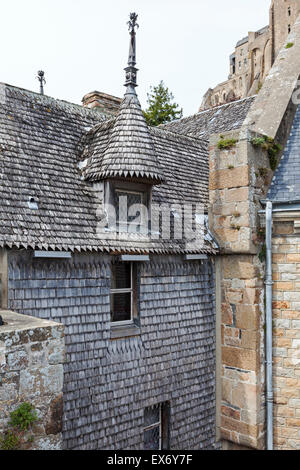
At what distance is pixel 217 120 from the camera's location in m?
13.5

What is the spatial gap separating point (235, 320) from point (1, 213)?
5134mm

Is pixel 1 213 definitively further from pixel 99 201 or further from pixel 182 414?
pixel 182 414

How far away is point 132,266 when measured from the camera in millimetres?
7453

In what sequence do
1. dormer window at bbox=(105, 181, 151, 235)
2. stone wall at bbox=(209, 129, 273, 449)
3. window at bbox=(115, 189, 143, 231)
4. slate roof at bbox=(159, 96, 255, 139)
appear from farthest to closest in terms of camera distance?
1. slate roof at bbox=(159, 96, 255, 139)
2. stone wall at bbox=(209, 129, 273, 449)
3. window at bbox=(115, 189, 143, 231)
4. dormer window at bbox=(105, 181, 151, 235)

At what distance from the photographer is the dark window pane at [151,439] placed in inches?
300

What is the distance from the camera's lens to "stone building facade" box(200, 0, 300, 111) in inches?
1772

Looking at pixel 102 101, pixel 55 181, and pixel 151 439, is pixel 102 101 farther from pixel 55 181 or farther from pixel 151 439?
pixel 151 439

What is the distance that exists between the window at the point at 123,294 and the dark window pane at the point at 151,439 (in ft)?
7.05

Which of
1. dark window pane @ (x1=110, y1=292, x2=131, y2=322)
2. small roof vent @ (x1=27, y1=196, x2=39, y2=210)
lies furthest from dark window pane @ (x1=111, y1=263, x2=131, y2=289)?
small roof vent @ (x1=27, y1=196, x2=39, y2=210)

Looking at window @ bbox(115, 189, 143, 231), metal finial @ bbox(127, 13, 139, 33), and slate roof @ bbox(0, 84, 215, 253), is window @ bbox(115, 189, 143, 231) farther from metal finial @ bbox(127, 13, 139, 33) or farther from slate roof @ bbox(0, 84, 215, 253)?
metal finial @ bbox(127, 13, 139, 33)

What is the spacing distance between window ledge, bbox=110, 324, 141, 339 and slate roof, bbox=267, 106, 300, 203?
373 centimetres

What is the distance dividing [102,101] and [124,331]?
23.4 ft

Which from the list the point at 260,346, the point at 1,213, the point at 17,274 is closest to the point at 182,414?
the point at 260,346

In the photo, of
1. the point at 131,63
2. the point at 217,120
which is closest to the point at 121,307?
the point at 131,63
